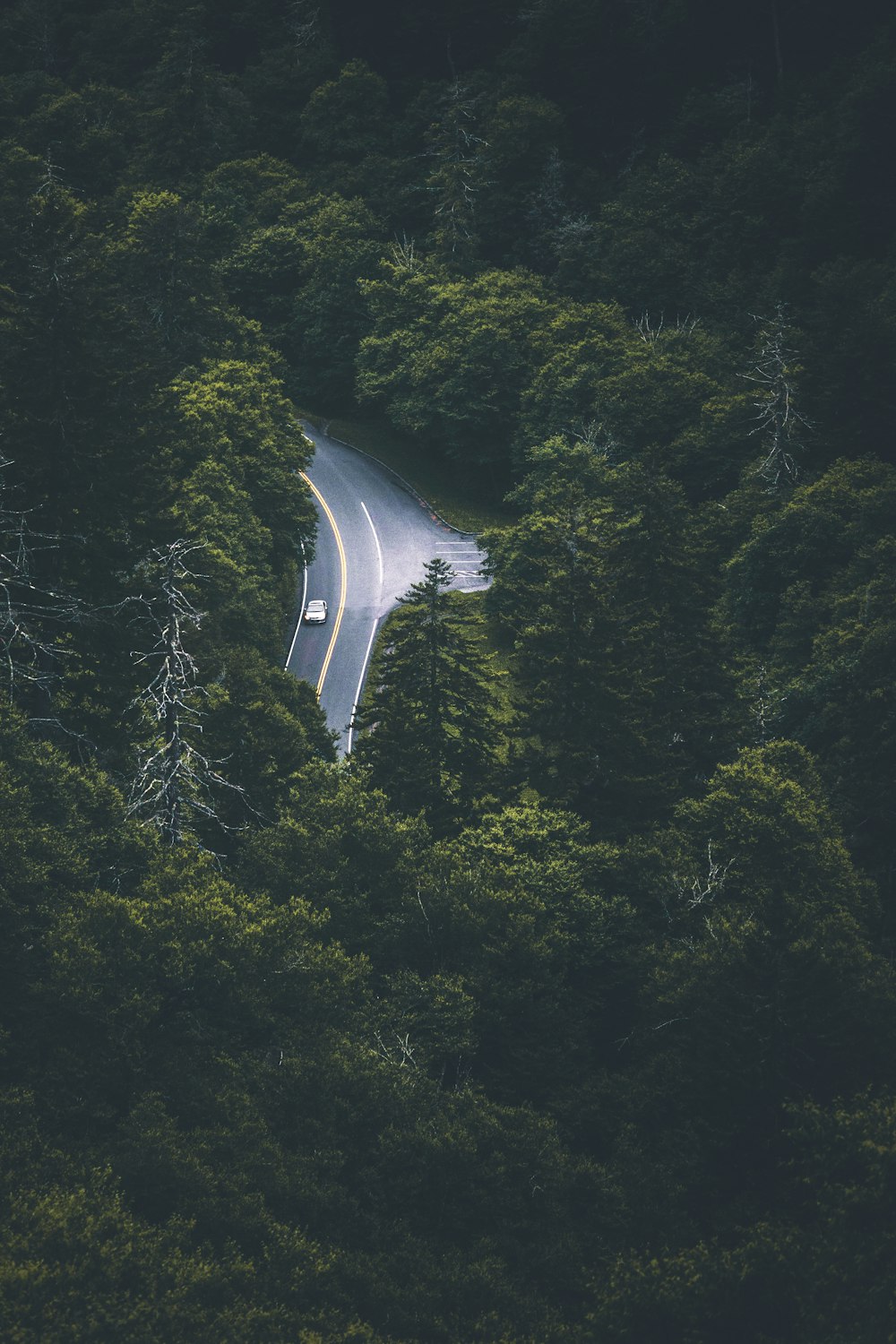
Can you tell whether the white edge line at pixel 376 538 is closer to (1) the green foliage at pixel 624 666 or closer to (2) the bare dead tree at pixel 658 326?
(2) the bare dead tree at pixel 658 326

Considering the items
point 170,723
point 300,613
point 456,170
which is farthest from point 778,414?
point 456,170

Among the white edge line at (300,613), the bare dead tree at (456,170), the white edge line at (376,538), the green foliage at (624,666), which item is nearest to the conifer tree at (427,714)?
the green foliage at (624,666)

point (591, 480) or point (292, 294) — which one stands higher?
point (292, 294)

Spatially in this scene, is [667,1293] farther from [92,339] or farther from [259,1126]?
[92,339]

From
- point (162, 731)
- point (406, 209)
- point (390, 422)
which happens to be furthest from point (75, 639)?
point (406, 209)

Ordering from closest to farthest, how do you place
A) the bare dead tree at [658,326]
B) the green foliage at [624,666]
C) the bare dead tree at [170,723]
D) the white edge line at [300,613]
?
the bare dead tree at [170,723], the green foliage at [624,666], the white edge line at [300,613], the bare dead tree at [658,326]

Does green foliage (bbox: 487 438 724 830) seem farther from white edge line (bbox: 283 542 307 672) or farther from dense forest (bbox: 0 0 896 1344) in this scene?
white edge line (bbox: 283 542 307 672)
